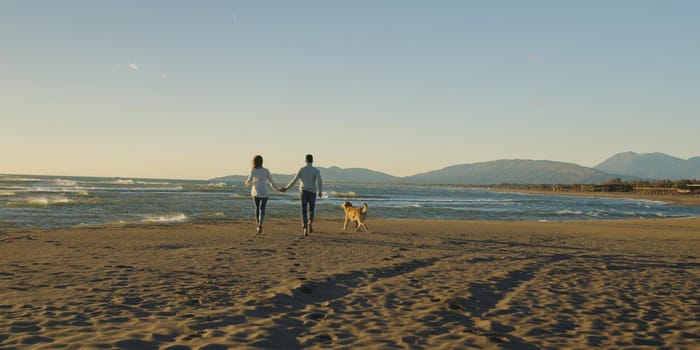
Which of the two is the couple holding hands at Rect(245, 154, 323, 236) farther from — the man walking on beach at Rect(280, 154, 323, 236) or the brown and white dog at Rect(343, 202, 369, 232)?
the brown and white dog at Rect(343, 202, 369, 232)

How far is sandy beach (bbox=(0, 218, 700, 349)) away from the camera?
4.60 meters

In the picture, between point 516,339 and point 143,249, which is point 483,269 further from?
point 143,249

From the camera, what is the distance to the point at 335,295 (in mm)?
6340

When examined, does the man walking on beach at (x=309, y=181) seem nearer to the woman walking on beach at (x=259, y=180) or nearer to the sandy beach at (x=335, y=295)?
the woman walking on beach at (x=259, y=180)

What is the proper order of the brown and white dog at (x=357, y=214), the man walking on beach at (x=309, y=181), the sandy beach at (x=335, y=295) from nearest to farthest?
the sandy beach at (x=335, y=295)
the man walking on beach at (x=309, y=181)
the brown and white dog at (x=357, y=214)

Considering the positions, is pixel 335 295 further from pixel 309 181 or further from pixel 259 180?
pixel 259 180

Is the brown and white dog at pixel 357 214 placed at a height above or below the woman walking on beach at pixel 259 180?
below

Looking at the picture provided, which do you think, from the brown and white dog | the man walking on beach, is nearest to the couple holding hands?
the man walking on beach

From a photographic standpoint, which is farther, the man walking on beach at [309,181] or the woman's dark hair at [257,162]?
the woman's dark hair at [257,162]

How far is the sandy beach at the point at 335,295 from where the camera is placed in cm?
460

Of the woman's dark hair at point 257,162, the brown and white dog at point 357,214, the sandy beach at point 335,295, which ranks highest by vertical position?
the woman's dark hair at point 257,162

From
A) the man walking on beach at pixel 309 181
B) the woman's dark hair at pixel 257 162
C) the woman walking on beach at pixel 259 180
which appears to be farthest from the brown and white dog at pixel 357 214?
the woman's dark hair at pixel 257 162

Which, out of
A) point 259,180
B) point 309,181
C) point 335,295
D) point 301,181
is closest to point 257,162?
point 259,180

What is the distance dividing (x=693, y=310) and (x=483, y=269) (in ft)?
10.6
